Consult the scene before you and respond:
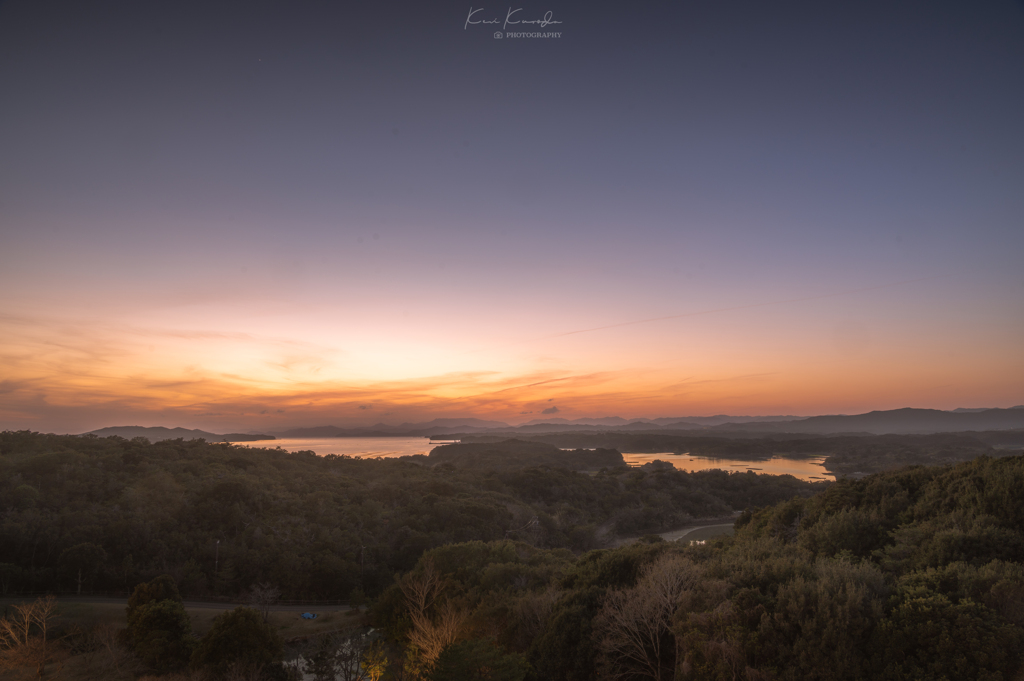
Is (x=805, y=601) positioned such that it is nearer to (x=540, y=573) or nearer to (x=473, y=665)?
(x=473, y=665)

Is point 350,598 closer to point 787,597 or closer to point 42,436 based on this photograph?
point 787,597

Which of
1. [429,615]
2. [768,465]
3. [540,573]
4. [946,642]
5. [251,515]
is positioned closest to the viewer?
[946,642]

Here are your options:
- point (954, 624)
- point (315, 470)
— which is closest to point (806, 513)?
point (954, 624)

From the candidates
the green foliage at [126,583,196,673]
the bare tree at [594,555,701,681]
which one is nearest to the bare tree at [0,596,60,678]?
the green foliage at [126,583,196,673]

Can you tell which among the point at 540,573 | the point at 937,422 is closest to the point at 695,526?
the point at 540,573

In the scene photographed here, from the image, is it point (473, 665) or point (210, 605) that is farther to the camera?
point (210, 605)

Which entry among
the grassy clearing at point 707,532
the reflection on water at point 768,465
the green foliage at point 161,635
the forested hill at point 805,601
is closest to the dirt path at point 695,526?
the grassy clearing at point 707,532
